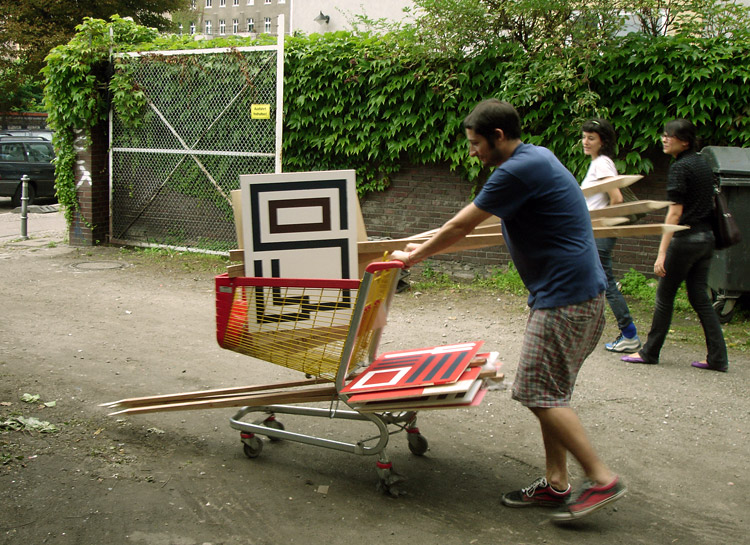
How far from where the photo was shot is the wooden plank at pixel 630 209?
3465 mm

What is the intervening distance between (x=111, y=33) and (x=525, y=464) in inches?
380

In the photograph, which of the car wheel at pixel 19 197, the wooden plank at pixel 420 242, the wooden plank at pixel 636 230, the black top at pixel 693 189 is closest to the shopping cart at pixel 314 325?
the wooden plank at pixel 420 242

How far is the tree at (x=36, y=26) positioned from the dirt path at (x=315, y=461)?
23822mm

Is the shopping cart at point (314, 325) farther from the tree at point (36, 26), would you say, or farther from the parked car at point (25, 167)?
the tree at point (36, 26)

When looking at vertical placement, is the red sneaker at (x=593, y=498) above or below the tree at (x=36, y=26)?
below

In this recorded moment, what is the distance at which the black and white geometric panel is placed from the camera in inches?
151

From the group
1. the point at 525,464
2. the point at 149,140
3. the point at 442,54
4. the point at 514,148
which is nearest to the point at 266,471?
the point at 525,464

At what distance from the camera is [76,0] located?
28.3m

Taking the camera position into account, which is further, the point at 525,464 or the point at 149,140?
the point at 149,140

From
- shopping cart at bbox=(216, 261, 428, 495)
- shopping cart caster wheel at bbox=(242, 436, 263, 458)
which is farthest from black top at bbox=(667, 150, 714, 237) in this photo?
shopping cart caster wheel at bbox=(242, 436, 263, 458)

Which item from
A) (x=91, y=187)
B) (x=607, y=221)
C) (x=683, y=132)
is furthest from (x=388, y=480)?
(x=91, y=187)

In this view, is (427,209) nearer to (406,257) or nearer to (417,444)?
(417,444)

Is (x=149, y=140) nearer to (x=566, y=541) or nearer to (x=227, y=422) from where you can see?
(x=227, y=422)

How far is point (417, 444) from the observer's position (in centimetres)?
433
